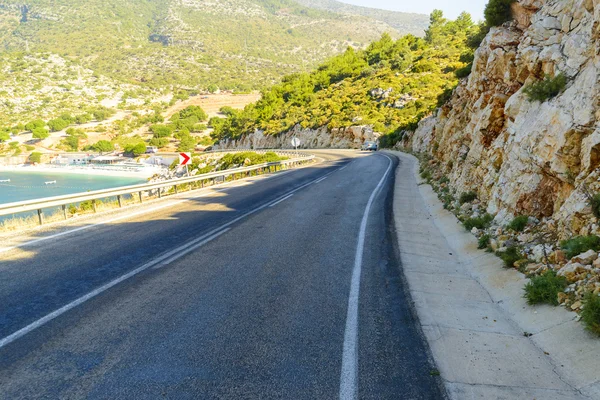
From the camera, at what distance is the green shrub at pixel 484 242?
8.58 metres

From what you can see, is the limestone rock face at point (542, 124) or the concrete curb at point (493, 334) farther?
the limestone rock face at point (542, 124)

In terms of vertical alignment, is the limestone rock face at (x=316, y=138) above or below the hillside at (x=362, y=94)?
below

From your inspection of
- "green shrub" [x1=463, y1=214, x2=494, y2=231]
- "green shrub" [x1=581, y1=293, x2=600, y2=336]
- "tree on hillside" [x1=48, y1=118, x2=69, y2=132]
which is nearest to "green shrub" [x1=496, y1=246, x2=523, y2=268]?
"green shrub" [x1=463, y1=214, x2=494, y2=231]

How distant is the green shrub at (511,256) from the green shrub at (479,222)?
7.38ft

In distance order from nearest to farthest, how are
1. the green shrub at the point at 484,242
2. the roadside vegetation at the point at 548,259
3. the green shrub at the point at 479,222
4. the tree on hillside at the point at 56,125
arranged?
the roadside vegetation at the point at 548,259
the green shrub at the point at 484,242
the green shrub at the point at 479,222
the tree on hillside at the point at 56,125

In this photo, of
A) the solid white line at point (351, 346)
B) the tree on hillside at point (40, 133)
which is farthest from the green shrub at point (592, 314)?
the tree on hillside at point (40, 133)

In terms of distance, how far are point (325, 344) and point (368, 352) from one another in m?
0.47

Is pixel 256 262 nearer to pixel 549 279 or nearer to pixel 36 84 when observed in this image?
pixel 549 279

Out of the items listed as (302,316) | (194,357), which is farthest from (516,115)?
(194,357)

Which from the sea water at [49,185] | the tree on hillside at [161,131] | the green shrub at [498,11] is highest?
the green shrub at [498,11]

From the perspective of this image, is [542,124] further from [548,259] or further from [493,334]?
[493,334]

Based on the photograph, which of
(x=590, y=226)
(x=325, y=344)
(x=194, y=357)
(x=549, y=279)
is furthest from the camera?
(x=590, y=226)

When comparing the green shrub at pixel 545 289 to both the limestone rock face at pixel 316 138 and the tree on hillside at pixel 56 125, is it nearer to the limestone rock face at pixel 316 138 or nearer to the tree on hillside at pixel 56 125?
the limestone rock face at pixel 316 138

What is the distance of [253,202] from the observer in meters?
15.0
